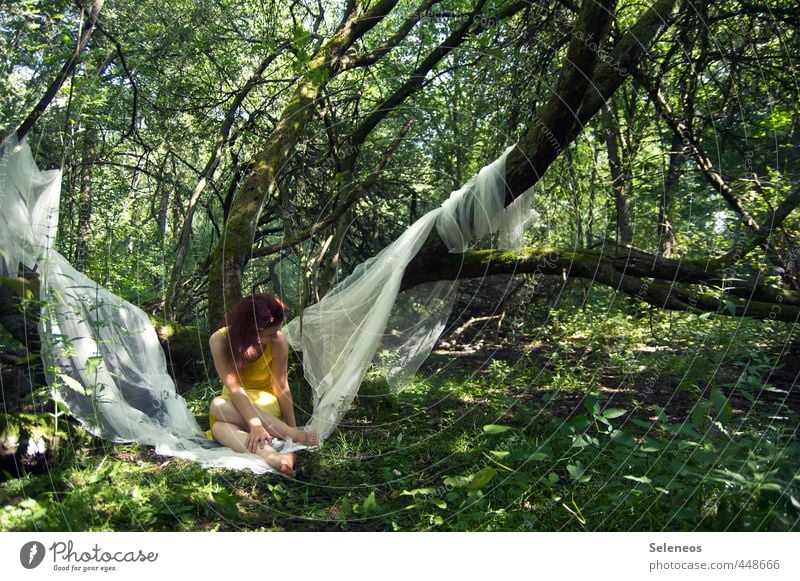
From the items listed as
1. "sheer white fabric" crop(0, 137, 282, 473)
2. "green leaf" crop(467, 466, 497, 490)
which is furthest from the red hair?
"green leaf" crop(467, 466, 497, 490)

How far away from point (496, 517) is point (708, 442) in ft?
3.38

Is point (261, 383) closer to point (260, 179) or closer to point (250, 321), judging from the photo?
point (250, 321)

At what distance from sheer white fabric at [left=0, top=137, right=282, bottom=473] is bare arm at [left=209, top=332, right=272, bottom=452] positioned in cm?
10

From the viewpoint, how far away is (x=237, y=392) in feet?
10.0

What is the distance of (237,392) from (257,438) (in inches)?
9.9

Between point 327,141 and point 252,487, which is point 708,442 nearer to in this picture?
point 252,487

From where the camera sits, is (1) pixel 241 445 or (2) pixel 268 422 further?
(2) pixel 268 422

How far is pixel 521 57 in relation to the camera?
13.8 feet

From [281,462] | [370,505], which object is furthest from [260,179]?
[370,505]

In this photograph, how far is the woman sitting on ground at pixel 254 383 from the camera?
3.00 meters

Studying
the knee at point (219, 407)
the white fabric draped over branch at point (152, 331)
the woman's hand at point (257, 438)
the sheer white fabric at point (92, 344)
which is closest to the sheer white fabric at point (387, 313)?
the white fabric draped over branch at point (152, 331)

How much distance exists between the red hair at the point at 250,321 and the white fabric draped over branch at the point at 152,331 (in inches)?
14.5
